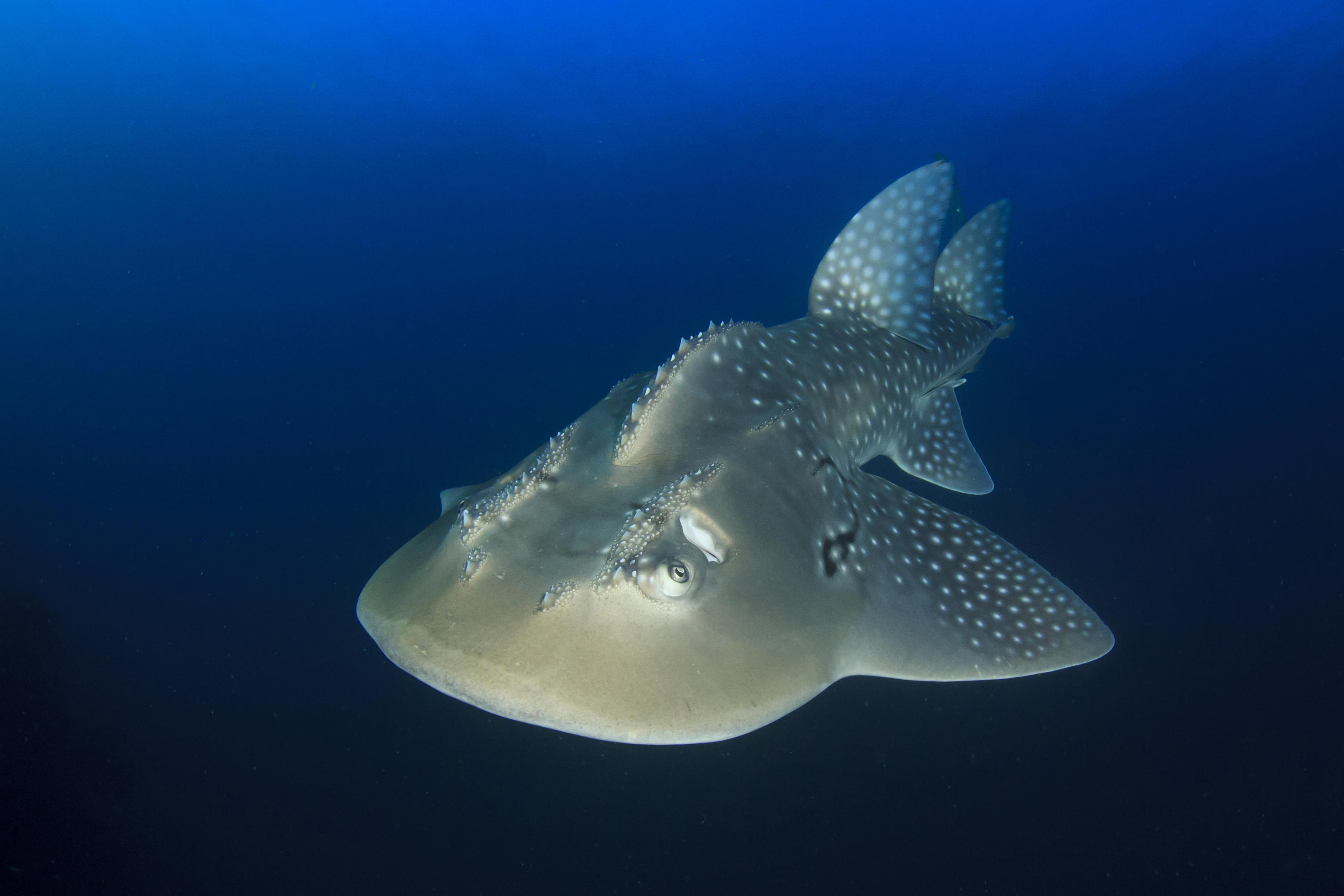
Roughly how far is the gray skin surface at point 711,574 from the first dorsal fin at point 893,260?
0.72 meters

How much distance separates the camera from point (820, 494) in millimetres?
2686

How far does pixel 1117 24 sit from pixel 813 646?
35.0 metres

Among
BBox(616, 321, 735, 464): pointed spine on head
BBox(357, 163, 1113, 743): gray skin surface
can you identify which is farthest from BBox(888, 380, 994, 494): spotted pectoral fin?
BBox(616, 321, 735, 464): pointed spine on head

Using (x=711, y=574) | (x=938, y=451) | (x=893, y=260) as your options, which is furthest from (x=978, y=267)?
(x=711, y=574)

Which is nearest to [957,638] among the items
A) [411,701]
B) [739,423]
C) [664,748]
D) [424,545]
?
[739,423]

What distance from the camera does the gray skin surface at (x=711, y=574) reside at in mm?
1784

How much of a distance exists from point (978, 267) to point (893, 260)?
1527 millimetres

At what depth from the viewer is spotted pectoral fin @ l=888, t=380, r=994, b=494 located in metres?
4.31

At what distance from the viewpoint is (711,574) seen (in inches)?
81.7

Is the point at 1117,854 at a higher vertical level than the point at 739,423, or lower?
lower

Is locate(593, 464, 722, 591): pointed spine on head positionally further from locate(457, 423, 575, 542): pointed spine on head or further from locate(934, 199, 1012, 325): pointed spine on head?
locate(934, 199, 1012, 325): pointed spine on head

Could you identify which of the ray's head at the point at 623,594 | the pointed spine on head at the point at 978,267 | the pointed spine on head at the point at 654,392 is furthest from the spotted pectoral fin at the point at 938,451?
the ray's head at the point at 623,594

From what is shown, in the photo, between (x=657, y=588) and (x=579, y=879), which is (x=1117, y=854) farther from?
(x=657, y=588)

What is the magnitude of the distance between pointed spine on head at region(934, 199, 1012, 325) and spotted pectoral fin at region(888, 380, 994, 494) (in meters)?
1.19
